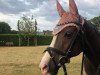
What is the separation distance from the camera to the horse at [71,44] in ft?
16.3

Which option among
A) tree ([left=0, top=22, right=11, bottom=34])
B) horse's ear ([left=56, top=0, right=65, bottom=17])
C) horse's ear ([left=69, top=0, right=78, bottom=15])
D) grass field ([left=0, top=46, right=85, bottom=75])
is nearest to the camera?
horse's ear ([left=69, top=0, right=78, bottom=15])

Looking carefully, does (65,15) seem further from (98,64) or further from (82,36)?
(98,64)

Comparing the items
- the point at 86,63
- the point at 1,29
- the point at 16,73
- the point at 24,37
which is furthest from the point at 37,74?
the point at 1,29

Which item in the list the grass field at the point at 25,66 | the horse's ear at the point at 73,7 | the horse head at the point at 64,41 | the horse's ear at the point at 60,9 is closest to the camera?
the horse head at the point at 64,41

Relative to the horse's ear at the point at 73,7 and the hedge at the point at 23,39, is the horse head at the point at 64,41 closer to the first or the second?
the horse's ear at the point at 73,7

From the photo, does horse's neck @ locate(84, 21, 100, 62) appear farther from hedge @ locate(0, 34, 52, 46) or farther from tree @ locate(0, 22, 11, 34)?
tree @ locate(0, 22, 11, 34)

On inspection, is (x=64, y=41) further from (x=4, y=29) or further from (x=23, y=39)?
(x=4, y=29)

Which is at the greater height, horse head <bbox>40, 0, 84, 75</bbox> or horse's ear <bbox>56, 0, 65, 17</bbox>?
horse's ear <bbox>56, 0, 65, 17</bbox>

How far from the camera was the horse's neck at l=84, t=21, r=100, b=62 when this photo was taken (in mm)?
5449

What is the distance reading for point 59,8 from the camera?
543cm

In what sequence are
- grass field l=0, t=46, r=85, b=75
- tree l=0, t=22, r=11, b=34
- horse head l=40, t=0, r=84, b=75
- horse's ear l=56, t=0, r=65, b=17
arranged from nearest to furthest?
horse head l=40, t=0, r=84, b=75
horse's ear l=56, t=0, r=65, b=17
grass field l=0, t=46, r=85, b=75
tree l=0, t=22, r=11, b=34

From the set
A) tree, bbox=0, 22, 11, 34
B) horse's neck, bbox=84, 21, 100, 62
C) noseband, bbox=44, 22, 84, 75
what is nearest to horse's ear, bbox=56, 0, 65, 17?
noseband, bbox=44, 22, 84, 75

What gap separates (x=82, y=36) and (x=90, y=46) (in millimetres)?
313

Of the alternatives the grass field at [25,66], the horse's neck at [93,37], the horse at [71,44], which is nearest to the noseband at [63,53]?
the horse at [71,44]
